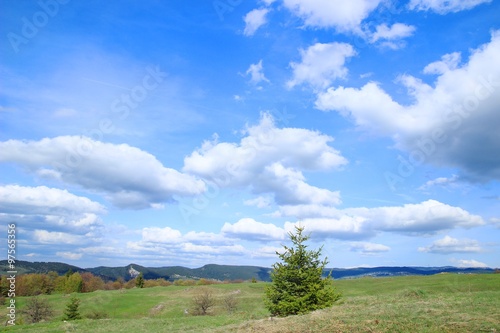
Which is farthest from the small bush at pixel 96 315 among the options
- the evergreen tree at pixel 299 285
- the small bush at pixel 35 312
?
the evergreen tree at pixel 299 285

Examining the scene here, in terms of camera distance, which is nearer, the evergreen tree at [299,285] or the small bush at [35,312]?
the evergreen tree at [299,285]

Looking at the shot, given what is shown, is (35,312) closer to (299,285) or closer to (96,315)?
(96,315)

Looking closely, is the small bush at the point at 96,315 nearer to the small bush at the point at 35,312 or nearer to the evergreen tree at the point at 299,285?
the small bush at the point at 35,312

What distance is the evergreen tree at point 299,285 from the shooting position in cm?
2467

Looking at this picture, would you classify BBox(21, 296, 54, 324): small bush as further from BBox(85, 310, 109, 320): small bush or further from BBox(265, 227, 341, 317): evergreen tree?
BBox(265, 227, 341, 317): evergreen tree

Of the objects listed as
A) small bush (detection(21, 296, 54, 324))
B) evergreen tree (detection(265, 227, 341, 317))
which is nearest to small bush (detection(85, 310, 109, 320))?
small bush (detection(21, 296, 54, 324))

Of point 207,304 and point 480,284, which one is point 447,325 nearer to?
point 480,284

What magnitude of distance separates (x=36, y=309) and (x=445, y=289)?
6659 cm

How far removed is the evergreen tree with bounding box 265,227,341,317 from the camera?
971 inches

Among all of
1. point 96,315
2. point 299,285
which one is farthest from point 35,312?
point 299,285

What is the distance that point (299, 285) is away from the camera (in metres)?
25.2

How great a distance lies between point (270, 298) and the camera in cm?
2584

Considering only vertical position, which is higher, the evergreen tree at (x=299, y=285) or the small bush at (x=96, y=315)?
the evergreen tree at (x=299, y=285)

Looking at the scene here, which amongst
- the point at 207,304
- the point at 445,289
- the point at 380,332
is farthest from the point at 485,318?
the point at 207,304
